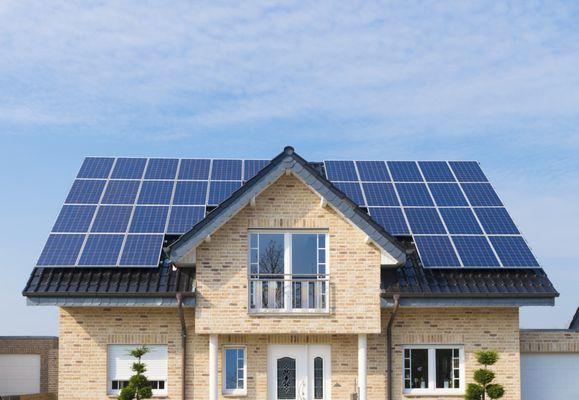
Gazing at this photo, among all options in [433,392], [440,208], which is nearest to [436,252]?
[440,208]

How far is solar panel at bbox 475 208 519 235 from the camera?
26969 mm

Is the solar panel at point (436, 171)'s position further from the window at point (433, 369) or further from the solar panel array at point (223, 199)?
the window at point (433, 369)

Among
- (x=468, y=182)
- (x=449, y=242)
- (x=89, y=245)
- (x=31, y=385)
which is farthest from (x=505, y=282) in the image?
(x=31, y=385)

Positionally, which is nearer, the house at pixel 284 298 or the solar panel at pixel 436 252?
the house at pixel 284 298

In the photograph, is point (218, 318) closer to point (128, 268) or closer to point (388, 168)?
point (128, 268)

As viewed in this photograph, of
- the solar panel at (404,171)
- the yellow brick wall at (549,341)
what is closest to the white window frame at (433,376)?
the yellow brick wall at (549,341)

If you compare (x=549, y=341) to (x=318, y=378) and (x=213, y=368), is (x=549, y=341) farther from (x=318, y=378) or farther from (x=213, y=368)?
(x=213, y=368)

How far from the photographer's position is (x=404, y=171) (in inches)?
1180

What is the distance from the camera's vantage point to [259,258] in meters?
24.5

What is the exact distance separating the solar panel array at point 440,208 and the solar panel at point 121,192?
6.32m

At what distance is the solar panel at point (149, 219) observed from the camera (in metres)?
26.1

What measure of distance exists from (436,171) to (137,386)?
12637 mm

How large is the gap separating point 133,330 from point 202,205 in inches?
179

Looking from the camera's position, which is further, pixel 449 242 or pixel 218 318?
pixel 449 242
